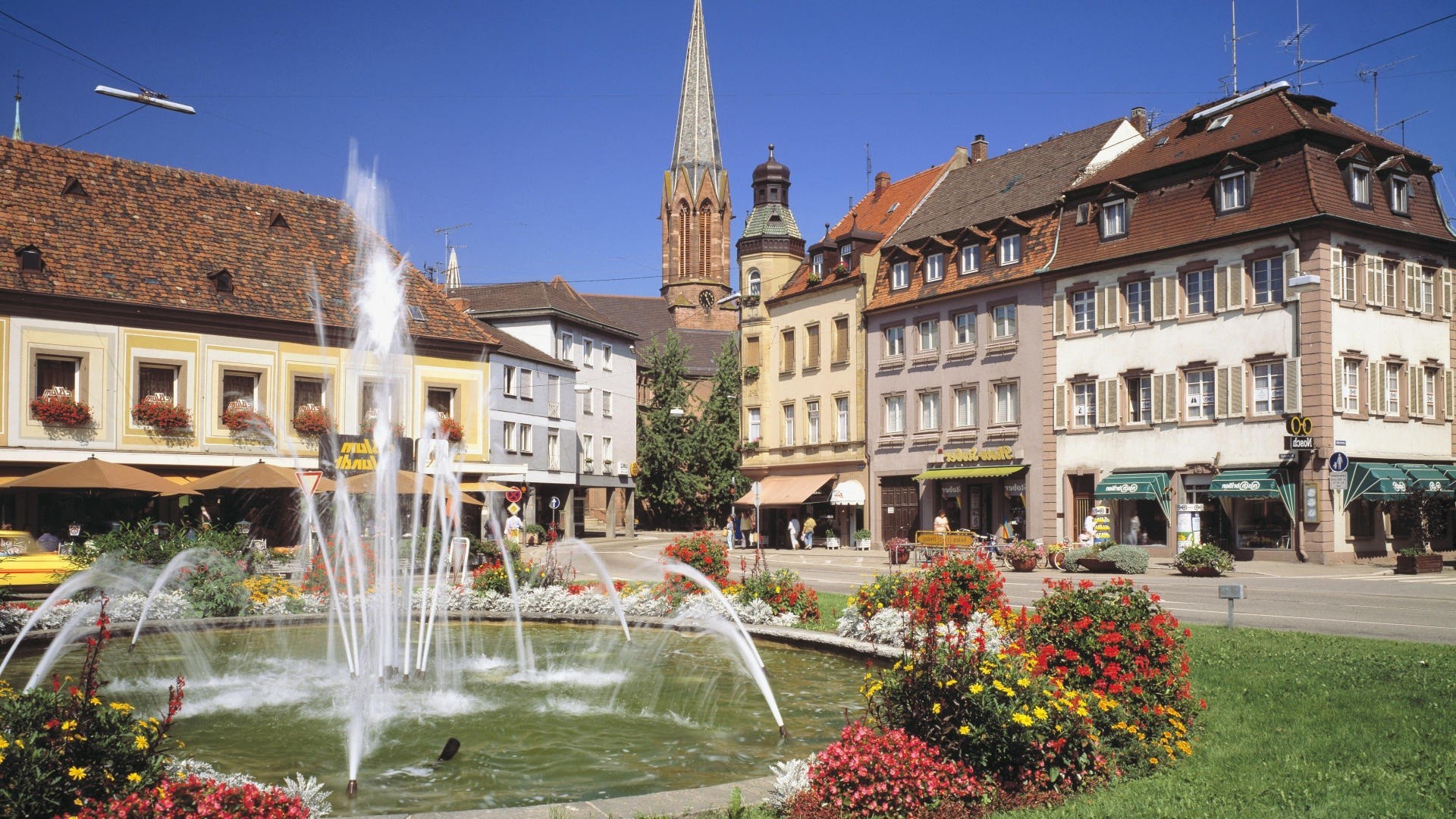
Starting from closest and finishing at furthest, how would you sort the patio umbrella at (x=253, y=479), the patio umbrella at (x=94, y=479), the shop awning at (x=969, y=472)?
the patio umbrella at (x=94, y=479) → the patio umbrella at (x=253, y=479) → the shop awning at (x=969, y=472)

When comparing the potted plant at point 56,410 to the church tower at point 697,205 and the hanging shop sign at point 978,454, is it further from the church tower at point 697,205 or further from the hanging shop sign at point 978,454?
the church tower at point 697,205

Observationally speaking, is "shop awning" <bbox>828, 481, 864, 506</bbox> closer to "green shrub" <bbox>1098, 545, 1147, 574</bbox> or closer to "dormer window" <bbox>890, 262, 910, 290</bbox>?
"dormer window" <bbox>890, 262, 910, 290</bbox>

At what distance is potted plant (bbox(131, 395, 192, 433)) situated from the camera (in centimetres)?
3884

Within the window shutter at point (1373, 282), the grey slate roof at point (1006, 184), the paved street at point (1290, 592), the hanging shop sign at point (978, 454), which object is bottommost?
the paved street at point (1290, 592)

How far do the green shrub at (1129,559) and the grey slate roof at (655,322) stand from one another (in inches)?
2839

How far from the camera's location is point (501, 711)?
12141mm

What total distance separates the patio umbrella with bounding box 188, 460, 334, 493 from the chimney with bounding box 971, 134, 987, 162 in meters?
36.7

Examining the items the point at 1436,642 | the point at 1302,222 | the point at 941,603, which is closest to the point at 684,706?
the point at 941,603

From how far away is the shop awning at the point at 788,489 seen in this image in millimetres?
56094

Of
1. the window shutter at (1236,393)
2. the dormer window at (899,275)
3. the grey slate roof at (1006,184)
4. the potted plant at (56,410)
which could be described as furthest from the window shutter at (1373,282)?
the potted plant at (56,410)

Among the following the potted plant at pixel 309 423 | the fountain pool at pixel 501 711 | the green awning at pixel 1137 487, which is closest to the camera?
the fountain pool at pixel 501 711

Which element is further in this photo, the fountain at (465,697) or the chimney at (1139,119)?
the chimney at (1139,119)

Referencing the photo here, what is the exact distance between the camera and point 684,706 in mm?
12281

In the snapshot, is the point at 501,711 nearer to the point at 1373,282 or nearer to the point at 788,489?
the point at 1373,282
